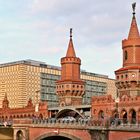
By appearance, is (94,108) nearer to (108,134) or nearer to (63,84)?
(63,84)

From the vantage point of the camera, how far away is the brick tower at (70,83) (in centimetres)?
10038

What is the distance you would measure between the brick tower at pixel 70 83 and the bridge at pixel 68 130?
17791mm

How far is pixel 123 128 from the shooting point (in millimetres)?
54156

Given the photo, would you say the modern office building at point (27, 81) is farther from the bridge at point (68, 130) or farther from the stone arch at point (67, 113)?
the bridge at point (68, 130)

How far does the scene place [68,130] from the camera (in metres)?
67.6

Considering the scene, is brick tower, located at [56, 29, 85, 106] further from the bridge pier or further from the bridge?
the bridge pier

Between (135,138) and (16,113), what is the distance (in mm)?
64721

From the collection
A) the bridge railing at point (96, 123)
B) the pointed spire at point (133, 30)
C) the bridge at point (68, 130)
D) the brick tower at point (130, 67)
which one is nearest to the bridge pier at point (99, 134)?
the bridge at point (68, 130)

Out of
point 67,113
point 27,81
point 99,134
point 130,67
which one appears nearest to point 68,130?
point 99,134

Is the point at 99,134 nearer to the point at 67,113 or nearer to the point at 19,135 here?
the point at 19,135

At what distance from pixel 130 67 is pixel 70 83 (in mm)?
22988

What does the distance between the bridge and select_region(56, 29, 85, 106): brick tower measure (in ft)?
58.4

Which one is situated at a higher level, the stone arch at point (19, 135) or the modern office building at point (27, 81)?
the modern office building at point (27, 81)

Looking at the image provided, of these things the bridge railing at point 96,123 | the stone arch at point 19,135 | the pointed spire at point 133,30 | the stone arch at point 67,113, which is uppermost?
the pointed spire at point 133,30
